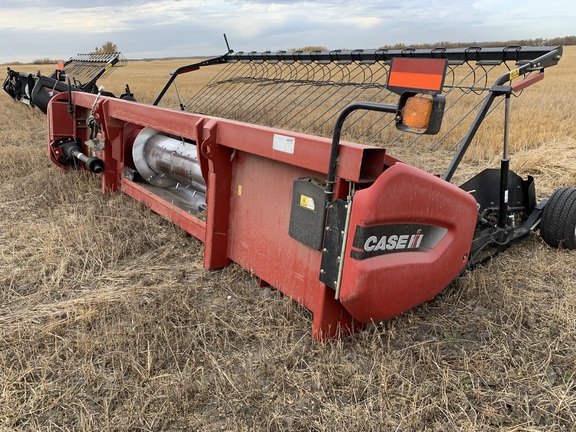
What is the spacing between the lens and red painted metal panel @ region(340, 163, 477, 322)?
1.94 m

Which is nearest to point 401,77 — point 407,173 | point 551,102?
point 407,173

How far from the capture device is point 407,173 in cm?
197

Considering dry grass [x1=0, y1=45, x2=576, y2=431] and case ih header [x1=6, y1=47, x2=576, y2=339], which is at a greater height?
case ih header [x1=6, y1=47, x2=576, y2=339]

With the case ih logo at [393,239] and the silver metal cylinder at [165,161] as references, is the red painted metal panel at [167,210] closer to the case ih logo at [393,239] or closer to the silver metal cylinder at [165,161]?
the silver metal cylinder at [165,161]

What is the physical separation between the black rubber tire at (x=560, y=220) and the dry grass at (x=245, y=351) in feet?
0.30

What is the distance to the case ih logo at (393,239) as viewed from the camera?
1.97 m

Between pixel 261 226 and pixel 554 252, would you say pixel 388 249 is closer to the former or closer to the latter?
pixel 261 226

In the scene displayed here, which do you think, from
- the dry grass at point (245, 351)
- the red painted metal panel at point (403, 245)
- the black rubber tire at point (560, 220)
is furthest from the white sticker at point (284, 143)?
the black rubber tire at point (560, 220)

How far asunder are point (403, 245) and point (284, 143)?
74 cm

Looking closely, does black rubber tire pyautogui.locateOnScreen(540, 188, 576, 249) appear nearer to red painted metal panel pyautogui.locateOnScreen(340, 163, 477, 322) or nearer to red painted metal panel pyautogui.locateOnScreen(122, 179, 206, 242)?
red painted metal panel pyautogui.locateOnScreen(340, 163, 477, 322)

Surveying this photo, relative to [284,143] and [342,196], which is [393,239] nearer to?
[342,196]

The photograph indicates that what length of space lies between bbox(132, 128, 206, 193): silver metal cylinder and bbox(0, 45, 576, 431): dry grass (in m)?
0.58

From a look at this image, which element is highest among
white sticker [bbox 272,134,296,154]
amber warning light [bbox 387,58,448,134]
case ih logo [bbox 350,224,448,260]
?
amber warning light [bbox 387,58,448,134]

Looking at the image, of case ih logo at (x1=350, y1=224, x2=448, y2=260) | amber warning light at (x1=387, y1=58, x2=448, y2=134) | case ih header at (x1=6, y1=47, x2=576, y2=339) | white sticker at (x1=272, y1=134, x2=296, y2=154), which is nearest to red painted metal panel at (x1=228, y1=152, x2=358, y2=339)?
case ih header at (x1=6, y1=47, x2=576, y2=339)
